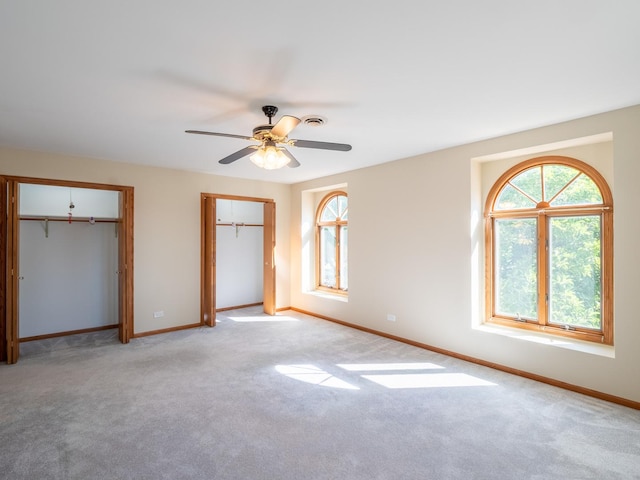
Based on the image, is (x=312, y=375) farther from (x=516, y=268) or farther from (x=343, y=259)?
(x=343, y=259)

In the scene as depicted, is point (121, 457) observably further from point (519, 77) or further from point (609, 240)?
point (609, 240)

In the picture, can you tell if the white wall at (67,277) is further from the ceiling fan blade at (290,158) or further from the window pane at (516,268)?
the window pane at (516,268)

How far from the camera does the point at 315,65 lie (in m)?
2.18

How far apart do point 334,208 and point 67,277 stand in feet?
14.0

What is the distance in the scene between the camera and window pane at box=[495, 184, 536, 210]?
3797 millimetres

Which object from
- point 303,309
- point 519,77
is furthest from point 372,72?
point 303,309

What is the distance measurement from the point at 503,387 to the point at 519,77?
267 centimetres

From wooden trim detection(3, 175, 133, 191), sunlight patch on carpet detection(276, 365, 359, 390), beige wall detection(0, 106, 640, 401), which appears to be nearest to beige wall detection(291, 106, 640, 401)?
beige wall detection(0, 106, 640, 401)

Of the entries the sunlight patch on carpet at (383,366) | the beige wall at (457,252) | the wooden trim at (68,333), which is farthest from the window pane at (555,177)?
the wooden trim at (68,333)

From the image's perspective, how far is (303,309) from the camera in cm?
648

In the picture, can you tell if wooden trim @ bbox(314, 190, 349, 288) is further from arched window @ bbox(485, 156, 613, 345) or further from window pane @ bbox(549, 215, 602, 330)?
window pane @ bbox(549, 215, 602, 330)

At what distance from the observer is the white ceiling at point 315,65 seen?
1.70 m

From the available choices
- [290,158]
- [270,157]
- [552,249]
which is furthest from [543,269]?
[270,157]

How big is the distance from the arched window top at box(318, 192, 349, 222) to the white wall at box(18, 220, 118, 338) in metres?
3.47
